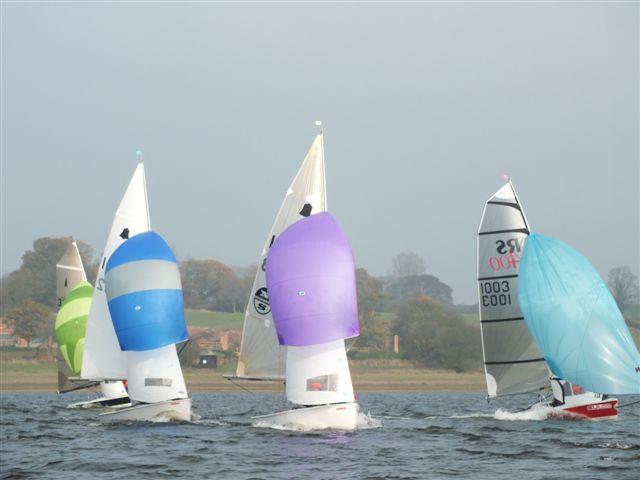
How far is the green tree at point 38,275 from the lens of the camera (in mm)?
156125

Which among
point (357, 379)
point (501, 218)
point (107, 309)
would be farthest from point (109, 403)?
point (357, 379)

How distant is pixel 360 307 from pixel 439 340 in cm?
2564

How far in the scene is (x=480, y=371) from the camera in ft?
385

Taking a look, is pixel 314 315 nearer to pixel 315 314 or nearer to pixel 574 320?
pixel 315 314

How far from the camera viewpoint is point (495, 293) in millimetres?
49094

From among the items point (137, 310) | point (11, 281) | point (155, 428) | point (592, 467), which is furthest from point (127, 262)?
point (11, 281)

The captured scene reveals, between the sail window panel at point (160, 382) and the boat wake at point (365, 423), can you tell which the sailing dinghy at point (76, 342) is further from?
the boat wake at point (365, 423)

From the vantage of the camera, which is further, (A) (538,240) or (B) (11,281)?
(B) (11,281)

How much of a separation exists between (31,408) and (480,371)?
6087 cm

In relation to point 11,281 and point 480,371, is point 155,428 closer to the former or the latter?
point 480,371

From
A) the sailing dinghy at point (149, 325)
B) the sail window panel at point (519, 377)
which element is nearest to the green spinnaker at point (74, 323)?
the sailing dinghy at point (149, 325)

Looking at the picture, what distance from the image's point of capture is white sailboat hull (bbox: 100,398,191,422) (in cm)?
4738

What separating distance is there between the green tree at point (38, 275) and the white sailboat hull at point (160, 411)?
354 feet

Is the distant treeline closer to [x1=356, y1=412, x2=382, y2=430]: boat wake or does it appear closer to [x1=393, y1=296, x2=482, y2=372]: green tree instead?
[x1=393, y1=296, x2=482, y2=372]: green tree
